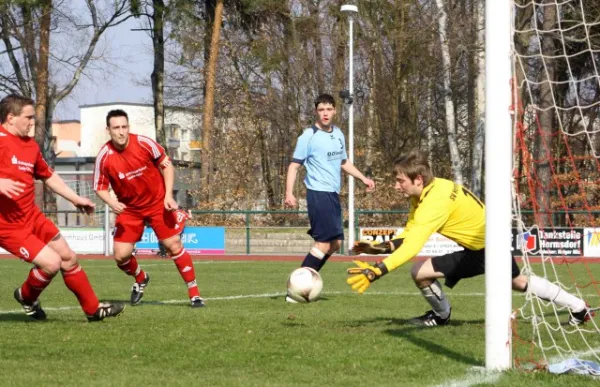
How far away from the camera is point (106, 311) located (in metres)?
7.75

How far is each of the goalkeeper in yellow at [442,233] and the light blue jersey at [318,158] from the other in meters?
2.63

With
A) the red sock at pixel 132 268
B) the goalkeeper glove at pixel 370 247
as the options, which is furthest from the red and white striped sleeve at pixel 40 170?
the goalkeeper glove at pixel 370 247

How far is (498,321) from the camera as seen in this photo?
5.11 m

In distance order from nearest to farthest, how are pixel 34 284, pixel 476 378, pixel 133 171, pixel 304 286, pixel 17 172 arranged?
pixel 476 378 → pixel 17 172 → pixel 304 286 → pixel 34 284 → pixel 133 171

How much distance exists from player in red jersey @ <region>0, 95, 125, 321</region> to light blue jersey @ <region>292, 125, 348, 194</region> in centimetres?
280

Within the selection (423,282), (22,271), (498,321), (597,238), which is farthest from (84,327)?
(597,238)

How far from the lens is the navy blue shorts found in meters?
9.70

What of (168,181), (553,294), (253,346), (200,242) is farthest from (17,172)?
(200,242)

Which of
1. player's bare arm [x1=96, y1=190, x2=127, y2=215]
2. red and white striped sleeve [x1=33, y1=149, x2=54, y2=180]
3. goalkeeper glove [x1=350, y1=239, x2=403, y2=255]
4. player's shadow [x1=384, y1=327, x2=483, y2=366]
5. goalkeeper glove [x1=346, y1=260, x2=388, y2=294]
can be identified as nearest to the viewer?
player's shadow [x1=384, y1=327, x2=483, y2=366]

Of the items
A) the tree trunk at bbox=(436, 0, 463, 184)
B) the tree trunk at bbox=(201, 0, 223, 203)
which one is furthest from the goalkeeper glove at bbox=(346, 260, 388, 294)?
the tree trunk at bbox=(201, 0, 223, 203)

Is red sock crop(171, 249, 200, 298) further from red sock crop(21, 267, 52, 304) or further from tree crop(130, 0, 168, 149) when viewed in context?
tree crop(130, 0, 168, 149)

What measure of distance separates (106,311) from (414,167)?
2.93 meters

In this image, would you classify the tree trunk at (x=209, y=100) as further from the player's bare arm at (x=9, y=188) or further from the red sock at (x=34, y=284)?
the player's bare arm at (x=9, y=188)

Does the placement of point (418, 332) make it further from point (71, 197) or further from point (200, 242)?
point (200, 242)
